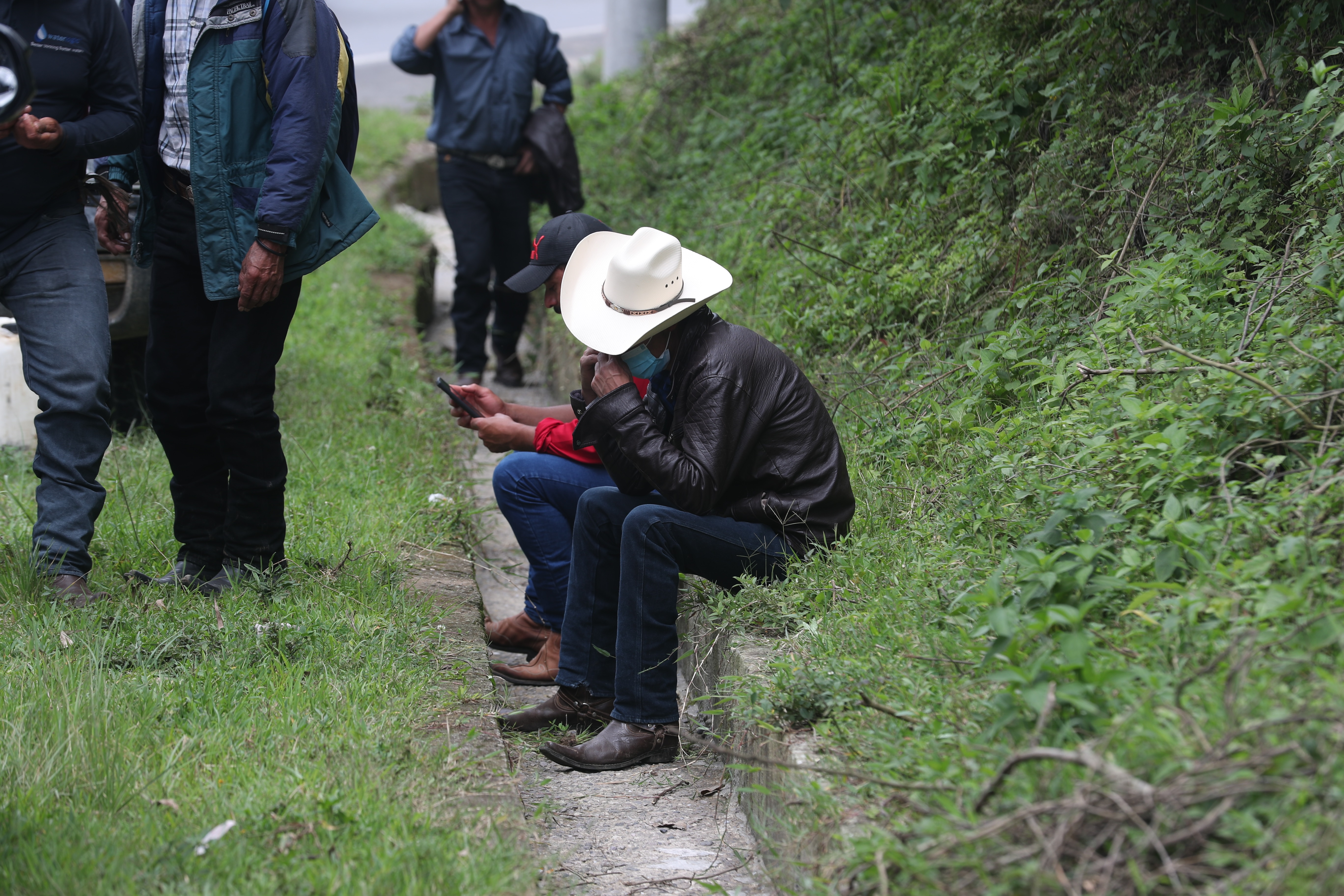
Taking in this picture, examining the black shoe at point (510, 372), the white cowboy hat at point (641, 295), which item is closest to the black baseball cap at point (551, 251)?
the white cowboy hat at point (641, 295)

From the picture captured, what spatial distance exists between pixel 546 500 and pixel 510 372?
11.5 ft

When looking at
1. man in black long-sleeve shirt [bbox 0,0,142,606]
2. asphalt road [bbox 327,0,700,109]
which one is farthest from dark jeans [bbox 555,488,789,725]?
asphalt road [bbox 327,0,700,109]

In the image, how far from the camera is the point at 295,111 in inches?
131

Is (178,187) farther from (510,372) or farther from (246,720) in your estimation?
(510,372)

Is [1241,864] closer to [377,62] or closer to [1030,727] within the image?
[1030,727]

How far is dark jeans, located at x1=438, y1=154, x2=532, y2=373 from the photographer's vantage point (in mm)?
6613

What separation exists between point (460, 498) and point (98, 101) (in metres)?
2.00

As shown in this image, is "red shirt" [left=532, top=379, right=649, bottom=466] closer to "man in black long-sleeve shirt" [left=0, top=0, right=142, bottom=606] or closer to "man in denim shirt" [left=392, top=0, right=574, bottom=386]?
"man in black long-sleeve shirt" [left=0, top=0, right=142, bottom=606]

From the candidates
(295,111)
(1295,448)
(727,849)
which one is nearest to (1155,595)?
(1295,448)

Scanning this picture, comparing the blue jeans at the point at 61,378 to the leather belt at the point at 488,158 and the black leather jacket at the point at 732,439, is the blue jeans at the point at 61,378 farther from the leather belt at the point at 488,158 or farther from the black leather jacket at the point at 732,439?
the leather belt at the point at 488,158

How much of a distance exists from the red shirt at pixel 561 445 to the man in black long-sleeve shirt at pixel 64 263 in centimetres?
127

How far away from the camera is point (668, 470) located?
2.97m

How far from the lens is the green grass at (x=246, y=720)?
2164 millimetres

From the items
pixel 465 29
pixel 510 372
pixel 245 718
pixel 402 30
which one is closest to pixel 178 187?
pixel 245 718
